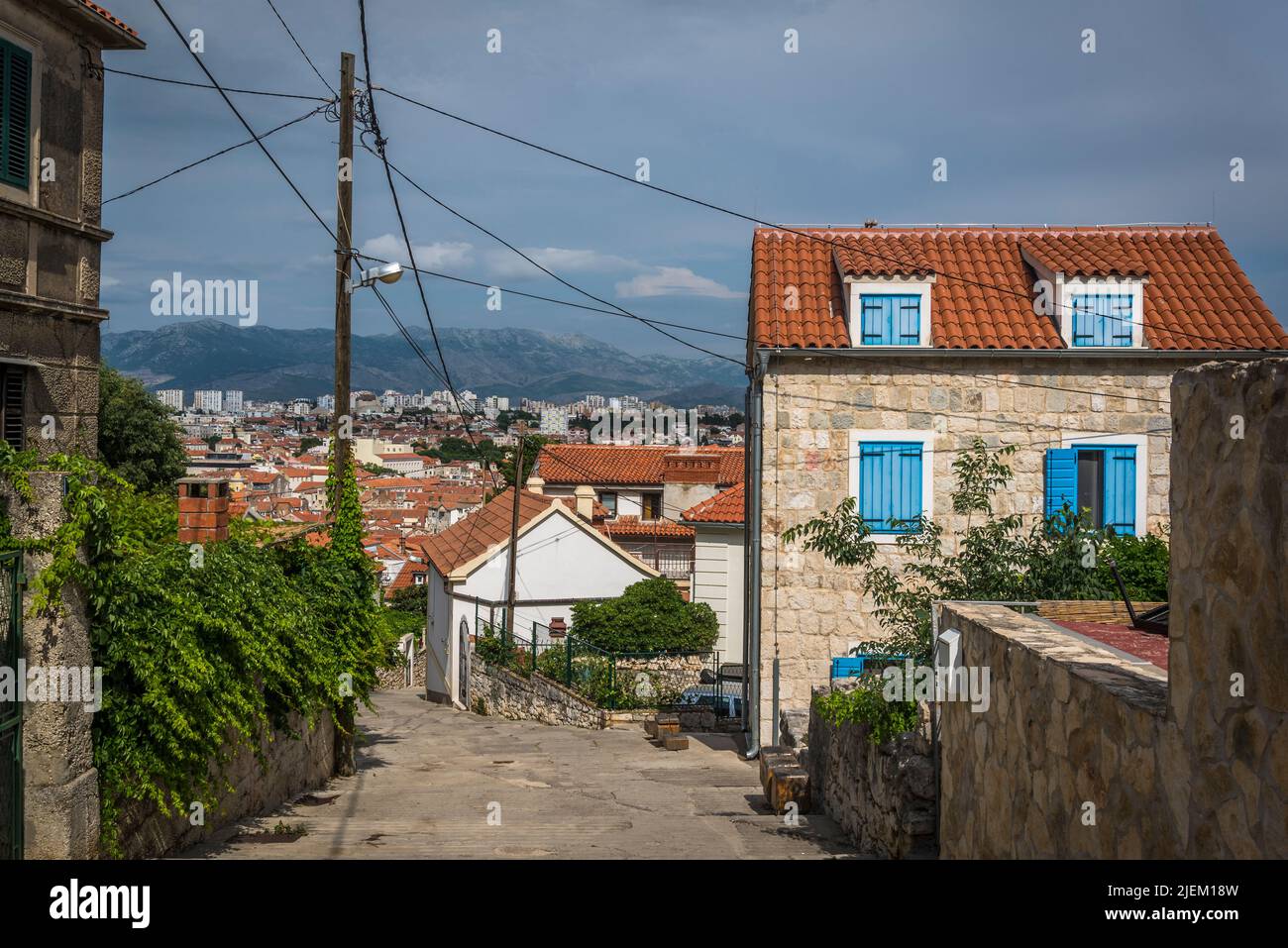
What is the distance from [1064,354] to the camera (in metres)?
17.9

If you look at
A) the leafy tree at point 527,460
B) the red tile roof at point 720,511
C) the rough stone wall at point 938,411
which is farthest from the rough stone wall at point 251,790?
the leafy tree at point 527,460

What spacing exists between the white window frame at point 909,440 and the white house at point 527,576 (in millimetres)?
15919

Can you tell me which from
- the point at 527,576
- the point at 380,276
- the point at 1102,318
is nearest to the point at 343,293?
the point at 380,276

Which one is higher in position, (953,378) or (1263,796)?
(953,378)

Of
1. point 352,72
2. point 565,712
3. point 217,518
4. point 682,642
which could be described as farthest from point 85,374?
point 682,642

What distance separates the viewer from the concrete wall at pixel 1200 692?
352cm

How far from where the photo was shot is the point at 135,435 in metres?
33.9

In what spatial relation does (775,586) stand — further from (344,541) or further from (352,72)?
(352,72)

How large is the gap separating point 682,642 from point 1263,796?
89.2 ft

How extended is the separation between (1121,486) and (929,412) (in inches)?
130

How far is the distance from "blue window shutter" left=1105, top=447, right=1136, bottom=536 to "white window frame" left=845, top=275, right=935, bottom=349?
361cm

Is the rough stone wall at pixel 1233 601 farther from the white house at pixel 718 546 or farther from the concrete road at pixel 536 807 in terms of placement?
the white house at pixel 718 546

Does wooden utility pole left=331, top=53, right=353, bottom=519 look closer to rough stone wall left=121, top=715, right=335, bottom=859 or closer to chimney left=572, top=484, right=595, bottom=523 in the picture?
rough stone wall left=121, top=715, right=335, bottom=859

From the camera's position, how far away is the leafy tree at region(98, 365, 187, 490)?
33000 mm
